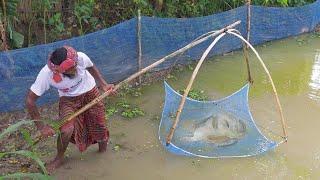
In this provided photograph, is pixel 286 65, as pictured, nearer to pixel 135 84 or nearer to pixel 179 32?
pixel 179 32

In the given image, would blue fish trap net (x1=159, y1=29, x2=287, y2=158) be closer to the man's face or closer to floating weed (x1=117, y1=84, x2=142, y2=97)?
floating weed (x1=117, y1=84, x2=142, y2=97)

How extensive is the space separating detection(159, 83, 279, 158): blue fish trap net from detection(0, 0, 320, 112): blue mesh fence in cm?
108

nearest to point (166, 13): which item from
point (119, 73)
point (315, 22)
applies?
point (119, 73)

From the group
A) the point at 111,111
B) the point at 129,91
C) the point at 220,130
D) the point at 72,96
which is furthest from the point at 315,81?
the point at 72,96

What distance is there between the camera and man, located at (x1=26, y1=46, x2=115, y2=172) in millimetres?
3707

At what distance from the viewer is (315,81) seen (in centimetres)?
632

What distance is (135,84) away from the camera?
5.96 meters

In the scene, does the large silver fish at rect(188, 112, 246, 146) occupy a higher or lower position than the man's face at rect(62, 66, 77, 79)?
lower

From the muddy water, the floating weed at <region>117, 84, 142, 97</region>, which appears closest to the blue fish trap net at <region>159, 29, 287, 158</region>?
the muddy water

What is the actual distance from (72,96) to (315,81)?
370cm

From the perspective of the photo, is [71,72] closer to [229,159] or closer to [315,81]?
[229,159]

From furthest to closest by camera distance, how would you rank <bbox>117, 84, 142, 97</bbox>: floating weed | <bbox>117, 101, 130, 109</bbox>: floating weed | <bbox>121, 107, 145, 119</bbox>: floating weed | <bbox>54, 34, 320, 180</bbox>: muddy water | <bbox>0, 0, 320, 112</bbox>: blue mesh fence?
<bbox>117, 84, 142, 97</bbox>: floating weed < <bbox>117, 101, 130, 109</bbox>: floating weed < <bbox>121, 107, 145, 119</bbox>: floating weed < <bbox>0, 0, 320, 112</bbox>: blue mesh fence < <bbox>54, 34, 320, 180</bbox>: muddy water

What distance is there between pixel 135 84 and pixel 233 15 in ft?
6.81

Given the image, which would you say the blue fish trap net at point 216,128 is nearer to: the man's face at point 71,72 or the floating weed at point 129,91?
the floating weed at point 129,91
